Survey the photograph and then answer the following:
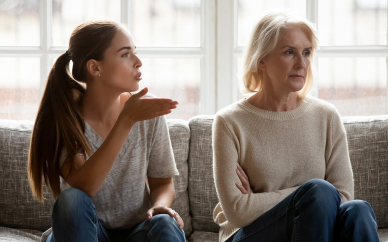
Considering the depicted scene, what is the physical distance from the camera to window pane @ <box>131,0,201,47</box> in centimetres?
268

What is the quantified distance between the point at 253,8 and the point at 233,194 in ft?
4.20

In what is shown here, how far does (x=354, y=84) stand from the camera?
2.70 metres

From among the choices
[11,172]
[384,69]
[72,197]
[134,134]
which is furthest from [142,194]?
[384,69]

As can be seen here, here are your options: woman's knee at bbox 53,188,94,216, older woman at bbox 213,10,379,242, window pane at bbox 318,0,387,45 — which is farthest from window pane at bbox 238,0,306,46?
woman's knee at bbox 53,188,94,216

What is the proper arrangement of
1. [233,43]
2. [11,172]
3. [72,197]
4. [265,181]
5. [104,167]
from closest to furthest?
[72,197] < [104,167] < [265,181] < [11,172] < [233,43]

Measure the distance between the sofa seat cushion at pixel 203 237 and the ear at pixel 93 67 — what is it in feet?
2.58

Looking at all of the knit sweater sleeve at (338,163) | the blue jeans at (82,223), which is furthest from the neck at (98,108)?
the knit sweater sleeve at (338,163)

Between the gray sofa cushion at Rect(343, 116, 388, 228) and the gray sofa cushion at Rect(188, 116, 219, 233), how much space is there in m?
0.61

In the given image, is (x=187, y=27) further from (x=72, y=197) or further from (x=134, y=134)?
(x=72, y=197)

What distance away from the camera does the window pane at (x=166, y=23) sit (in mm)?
2678

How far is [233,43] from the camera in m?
2.66

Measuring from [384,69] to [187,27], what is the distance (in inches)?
42.3

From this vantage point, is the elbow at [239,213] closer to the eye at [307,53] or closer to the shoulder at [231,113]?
the shoulder at [231,113]

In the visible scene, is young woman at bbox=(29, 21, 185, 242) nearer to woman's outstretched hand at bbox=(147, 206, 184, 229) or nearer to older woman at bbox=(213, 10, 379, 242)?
woman's outstretched hand at bbox=(147, 206, 184, 229)
